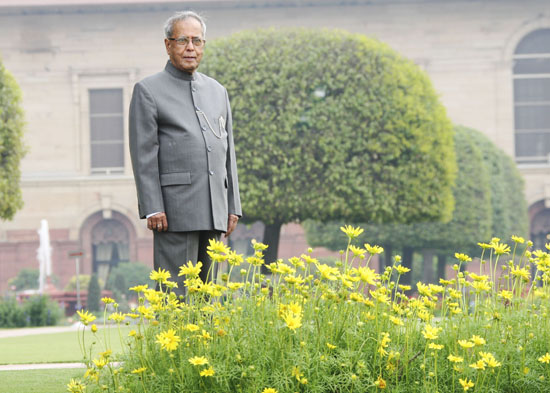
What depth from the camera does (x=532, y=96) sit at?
33.1 meters

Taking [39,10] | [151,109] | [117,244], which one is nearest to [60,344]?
[151,109]

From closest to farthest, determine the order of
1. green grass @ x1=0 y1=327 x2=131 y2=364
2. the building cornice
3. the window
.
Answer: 1. green grass @ x1=0 y1=327 x2=131 y2=364
2. the building cornice
3. the window

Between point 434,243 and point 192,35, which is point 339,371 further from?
point 434,243


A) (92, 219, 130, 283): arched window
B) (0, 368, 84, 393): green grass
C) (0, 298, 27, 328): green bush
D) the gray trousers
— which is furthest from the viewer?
(92, 219, 130, 283): arched window

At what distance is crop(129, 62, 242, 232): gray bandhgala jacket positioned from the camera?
4828 mm

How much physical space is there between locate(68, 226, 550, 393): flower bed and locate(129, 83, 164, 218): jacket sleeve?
75 cm

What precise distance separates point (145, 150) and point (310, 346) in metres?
1.61

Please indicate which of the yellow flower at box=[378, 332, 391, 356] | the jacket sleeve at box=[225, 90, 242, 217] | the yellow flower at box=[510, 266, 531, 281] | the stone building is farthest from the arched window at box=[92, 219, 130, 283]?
the yellow flower at box=[378, 332, 391, 356]

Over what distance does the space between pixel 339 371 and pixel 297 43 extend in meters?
14.5

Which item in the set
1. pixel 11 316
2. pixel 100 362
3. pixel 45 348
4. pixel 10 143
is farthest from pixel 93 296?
pixel 100 362

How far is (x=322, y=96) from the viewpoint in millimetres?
17891

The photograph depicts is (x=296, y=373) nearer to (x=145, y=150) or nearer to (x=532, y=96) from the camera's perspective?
(x=145, y=150)

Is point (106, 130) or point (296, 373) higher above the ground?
point (106, 130)

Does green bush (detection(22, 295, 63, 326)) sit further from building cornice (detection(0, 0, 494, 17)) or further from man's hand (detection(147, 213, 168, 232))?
building cornice (detection(0, 0, 494, 17))
